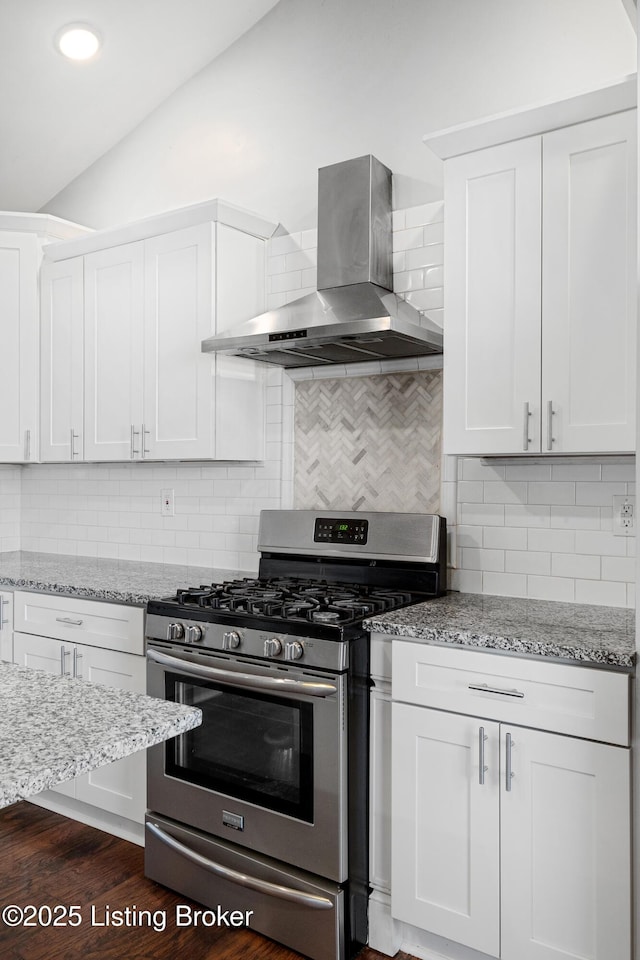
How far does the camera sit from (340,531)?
9.60ft

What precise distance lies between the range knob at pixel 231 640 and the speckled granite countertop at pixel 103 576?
1.47 feet

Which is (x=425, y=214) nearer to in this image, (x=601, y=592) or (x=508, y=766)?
(x=601, y=592)

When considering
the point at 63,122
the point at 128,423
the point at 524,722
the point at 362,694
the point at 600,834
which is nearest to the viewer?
the point at 600,834

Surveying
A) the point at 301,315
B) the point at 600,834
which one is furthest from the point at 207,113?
the point at 600,834

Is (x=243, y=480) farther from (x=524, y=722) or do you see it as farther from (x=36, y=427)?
(x=524, y=722)

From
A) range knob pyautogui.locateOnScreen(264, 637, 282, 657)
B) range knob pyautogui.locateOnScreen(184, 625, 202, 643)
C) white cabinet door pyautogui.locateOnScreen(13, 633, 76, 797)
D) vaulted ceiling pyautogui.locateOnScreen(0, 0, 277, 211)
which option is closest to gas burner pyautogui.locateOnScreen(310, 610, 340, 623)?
range knob pyautogui.locateOnScreen(264, 637, 282, 657)

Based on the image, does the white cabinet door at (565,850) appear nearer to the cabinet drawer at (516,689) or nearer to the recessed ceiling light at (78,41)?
the cabinet drawer at (516,689)

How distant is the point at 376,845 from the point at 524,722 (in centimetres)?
65

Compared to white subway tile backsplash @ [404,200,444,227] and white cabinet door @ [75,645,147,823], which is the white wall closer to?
white subway tile backsplash @ [404,200,444,227]

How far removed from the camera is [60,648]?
3014mm

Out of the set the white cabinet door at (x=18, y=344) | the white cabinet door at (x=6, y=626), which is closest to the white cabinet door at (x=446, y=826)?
the white cabinet door at (x=6, y=626)

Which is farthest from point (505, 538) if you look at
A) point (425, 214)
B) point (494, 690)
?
point (425, 214)

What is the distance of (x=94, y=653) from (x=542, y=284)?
2096 mm

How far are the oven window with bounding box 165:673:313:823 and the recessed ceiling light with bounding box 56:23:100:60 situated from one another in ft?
9.14
